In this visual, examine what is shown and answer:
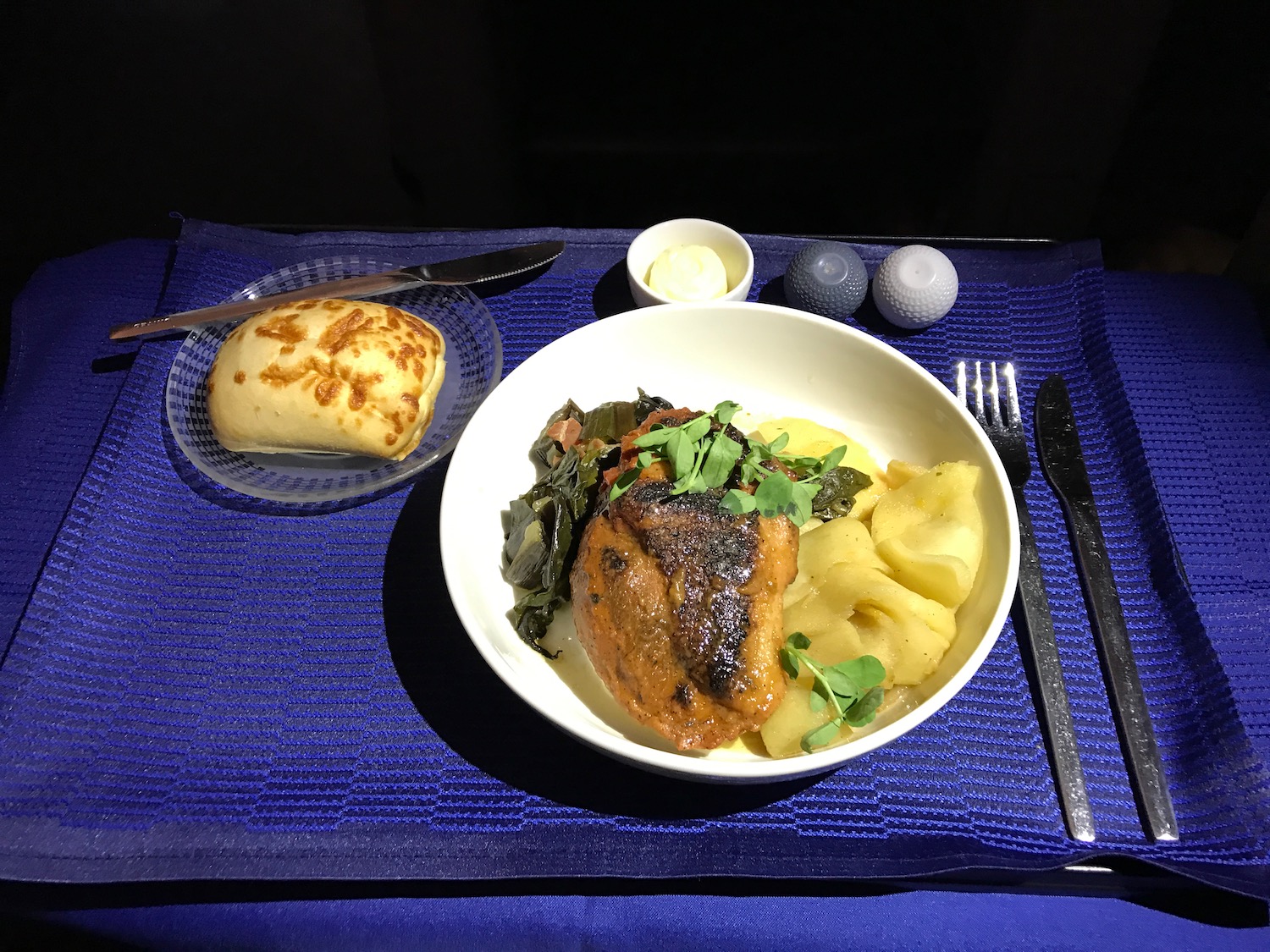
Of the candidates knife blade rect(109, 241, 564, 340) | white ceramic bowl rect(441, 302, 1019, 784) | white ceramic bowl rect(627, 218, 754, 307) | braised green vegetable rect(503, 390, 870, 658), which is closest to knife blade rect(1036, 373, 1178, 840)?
white ceramic bowl rect(441, 302, 1019, 784)

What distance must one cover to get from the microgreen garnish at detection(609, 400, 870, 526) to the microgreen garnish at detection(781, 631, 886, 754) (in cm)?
38

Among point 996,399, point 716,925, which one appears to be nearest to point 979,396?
point 996,399

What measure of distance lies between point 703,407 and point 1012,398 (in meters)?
0.99

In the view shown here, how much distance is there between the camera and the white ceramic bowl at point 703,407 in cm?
161

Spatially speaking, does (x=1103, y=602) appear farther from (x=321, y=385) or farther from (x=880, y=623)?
(x=321, y=385)

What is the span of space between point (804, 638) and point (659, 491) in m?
0.48

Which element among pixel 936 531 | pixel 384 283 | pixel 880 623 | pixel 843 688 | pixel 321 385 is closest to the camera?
pixel 843 688

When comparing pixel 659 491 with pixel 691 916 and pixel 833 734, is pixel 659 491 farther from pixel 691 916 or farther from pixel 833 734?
pixel 691 916

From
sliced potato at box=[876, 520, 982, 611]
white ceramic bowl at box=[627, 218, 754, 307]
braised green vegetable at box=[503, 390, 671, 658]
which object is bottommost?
braised green vegetable at box=[503, 390, 671, 658]

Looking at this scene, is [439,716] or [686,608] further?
[439,716]

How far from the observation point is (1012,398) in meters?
2.35

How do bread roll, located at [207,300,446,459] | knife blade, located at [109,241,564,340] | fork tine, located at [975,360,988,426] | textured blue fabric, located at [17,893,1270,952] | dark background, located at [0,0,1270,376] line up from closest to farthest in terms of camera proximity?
textured blue fabric, located at [17,893,1270,952], bread roll, located at [207,300,446,459], fork tine, located at [975,360,988,426], knife blade, located at [109,241,564,340], dark background, located at [0,0,1270,376]

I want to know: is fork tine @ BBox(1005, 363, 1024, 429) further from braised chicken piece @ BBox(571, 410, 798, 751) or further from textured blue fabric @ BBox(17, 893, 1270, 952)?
textured blue fabric @ BBox(17, 893, 1270, 952)

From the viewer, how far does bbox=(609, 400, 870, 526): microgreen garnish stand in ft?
5.92
